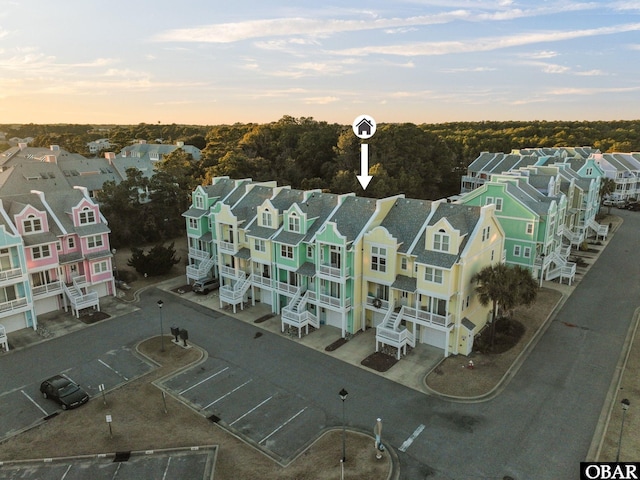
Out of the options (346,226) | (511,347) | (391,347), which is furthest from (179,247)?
(511,347)

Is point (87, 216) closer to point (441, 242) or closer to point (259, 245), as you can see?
point (259, 245)

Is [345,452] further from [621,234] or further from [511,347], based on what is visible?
[621,234]

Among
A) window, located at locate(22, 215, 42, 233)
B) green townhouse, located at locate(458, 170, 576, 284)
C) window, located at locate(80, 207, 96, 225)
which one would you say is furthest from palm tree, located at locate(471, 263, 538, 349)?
window, located at locate(22, 215, 42, 233)

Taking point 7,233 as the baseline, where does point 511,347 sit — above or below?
below

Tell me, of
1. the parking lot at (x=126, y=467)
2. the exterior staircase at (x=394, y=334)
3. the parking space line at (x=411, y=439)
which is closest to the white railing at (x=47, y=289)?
the parking lot at (x=126, y=467)

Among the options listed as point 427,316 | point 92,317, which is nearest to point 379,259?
point 427,316

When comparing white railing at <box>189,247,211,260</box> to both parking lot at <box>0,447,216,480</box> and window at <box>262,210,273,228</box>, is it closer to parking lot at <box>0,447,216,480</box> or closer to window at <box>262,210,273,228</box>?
window at <box>262,210,273,228</box>
